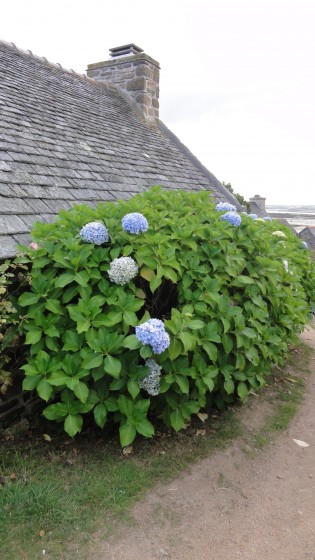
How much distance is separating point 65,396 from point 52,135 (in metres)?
4.07

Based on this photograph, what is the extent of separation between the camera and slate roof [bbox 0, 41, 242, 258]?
387 centimetres

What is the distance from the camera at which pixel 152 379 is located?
2.87 metres

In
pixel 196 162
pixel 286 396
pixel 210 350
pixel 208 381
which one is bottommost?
pixel 286 396

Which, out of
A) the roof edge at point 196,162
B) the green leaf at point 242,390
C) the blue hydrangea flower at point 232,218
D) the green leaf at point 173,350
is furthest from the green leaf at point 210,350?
the roof edge at point 196,162

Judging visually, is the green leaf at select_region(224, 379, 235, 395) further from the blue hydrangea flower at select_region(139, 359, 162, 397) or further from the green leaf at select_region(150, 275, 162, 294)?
the green leaf at select_region(150, 275, 162, 294)

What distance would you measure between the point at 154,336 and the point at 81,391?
63cm

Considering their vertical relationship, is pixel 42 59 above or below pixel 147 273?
above

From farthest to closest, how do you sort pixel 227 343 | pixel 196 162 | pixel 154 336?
pixel 196 162 < pixel 227 343 < pixel 154 336

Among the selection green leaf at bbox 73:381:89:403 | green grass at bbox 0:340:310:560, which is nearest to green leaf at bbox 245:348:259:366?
green grass at bbox 0:340:310:560

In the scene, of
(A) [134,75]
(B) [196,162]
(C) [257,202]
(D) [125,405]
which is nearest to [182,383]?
(D) [125,405]

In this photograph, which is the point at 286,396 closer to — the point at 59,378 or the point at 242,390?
the point at 242,390

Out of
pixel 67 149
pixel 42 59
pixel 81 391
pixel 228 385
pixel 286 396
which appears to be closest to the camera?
pixel 81 391

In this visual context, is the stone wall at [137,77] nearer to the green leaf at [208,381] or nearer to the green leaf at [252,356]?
the green leaf at [252,356]

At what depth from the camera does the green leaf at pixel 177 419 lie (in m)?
2.97
